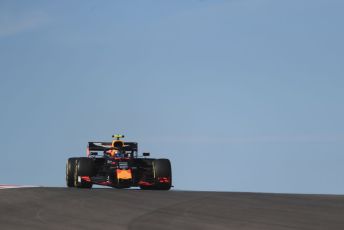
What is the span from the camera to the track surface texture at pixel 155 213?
42.7 feet

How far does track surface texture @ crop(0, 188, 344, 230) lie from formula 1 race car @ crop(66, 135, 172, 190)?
876 cm

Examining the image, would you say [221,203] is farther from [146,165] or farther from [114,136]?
[114,136]

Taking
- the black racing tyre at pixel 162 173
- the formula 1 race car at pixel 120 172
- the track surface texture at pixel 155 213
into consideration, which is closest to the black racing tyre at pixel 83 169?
the formula 1 race car at pixel 120 172

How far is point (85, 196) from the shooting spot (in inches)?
771

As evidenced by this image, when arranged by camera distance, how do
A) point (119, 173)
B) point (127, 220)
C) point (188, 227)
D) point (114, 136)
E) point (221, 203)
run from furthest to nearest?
point (114, 136), point (119, 173), point (221, 203), point (127, 220), point (188, 227)

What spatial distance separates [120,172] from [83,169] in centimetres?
138

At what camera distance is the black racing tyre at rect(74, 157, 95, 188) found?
28.5 m

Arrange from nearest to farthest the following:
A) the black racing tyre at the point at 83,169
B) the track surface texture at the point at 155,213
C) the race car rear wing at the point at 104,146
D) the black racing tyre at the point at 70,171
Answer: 1. the track surface texture at the point at 155,213
2. the black racing tyre at the point at 83,169
3. the black racing tyre at the point at 70,171
4. the race car rear wing at the point at 104,146

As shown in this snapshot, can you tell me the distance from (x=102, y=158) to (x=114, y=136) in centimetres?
159

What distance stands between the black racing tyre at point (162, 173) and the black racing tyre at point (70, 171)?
3.10 metres

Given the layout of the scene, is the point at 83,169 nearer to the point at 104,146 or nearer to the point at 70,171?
the point at 70,171

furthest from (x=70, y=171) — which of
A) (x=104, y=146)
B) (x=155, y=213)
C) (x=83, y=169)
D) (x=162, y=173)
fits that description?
(x=155, y=213)

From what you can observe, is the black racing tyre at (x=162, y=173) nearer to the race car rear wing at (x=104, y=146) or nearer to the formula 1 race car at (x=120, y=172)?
the formula 1 race car at (x=120, y=172)

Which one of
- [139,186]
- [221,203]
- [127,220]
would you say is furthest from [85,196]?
[139,186]
